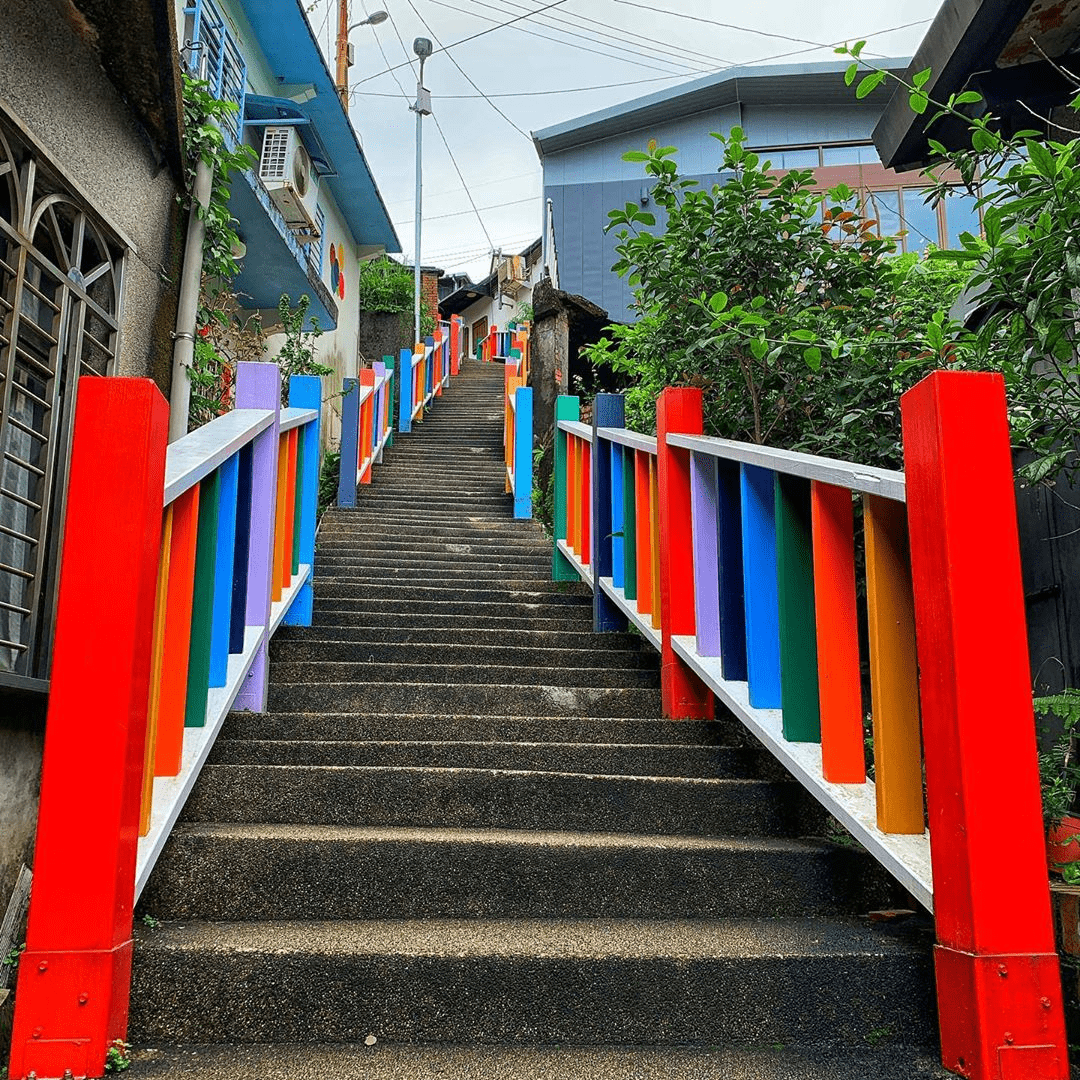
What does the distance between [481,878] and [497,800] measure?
0.31 metres

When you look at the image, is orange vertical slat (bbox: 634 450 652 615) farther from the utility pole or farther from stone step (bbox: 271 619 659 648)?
the utility pole

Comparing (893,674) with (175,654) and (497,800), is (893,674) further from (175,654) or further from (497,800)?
(175,654)

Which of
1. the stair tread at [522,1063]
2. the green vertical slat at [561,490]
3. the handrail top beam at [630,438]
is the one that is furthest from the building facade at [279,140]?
the stair tread at [522,1063]

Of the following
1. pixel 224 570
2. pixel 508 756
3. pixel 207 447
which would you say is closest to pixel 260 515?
pixel 224 570

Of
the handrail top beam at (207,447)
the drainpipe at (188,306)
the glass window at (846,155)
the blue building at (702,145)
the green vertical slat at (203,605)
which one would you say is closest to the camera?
the handrail top beam at (207,447)

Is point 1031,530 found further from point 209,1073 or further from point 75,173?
point 75,173

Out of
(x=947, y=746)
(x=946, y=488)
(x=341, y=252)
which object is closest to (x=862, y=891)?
(x=947, y=746)

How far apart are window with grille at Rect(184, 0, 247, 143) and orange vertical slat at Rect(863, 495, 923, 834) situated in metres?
5.28

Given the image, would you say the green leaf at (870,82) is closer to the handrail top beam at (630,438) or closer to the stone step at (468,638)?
the handrail top beam at (630,438)

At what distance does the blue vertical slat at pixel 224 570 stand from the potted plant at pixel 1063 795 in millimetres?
1964

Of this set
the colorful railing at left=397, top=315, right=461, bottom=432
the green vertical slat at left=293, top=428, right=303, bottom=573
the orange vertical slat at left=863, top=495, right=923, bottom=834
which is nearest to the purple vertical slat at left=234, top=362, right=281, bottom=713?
the green vertical slat at left=293, top=428, right=303, bottom=573

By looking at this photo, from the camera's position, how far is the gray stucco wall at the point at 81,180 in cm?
289

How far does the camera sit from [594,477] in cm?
386

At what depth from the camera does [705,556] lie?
8.59 ft
